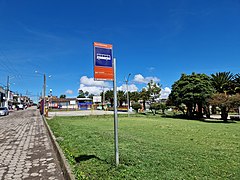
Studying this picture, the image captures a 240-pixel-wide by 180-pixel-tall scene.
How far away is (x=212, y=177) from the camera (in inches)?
153

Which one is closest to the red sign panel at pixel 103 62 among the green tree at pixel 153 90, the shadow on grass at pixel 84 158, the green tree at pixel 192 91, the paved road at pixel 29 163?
the shadow on grass at pixel 84 158

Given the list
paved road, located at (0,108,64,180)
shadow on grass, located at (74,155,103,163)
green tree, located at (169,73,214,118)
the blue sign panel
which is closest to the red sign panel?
the blue sign panel

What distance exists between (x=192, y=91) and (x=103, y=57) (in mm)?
23473

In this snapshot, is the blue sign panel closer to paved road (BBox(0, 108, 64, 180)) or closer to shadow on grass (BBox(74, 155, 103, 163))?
shadow on grass (BBox(74, 155, 103, 163))

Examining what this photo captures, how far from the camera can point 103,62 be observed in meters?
4.74

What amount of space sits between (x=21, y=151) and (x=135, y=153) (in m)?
4.33

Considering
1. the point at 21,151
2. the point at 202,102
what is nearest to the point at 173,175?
the point at 21,151

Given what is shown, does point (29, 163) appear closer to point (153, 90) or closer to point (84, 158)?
point (84, 158)

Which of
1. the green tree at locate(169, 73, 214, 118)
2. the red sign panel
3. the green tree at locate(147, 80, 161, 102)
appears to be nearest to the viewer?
the red sign panel

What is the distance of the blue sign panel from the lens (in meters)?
4.66

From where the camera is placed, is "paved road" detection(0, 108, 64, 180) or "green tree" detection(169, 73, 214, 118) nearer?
"paved road" detection(0, 108, 64, 180)

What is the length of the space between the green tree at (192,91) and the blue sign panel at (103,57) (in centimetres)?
2274

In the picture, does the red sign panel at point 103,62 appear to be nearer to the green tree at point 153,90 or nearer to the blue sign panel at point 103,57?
the blue sign panel at point 103,57

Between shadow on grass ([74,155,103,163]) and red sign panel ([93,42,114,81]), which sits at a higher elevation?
red sign panel ([93,42,114,81])
